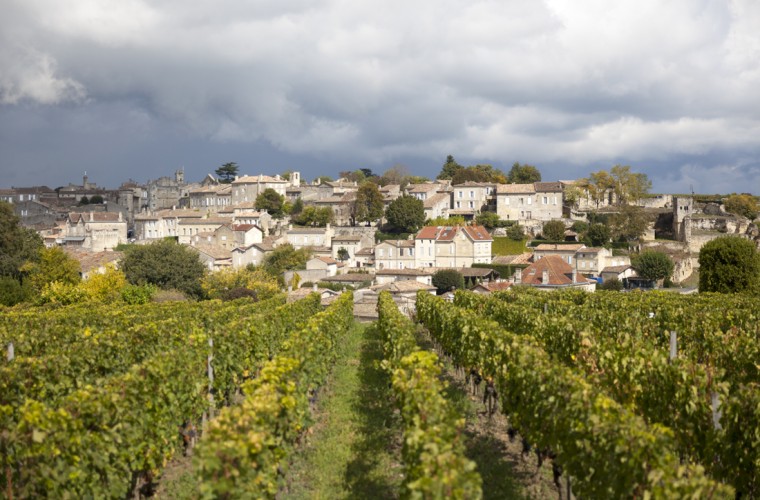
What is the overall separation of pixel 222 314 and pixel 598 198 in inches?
3125

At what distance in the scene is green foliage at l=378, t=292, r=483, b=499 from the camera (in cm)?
661

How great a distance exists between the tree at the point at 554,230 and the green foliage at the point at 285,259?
90.8 ft

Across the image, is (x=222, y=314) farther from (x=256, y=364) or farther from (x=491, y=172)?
(x=491, y=172)

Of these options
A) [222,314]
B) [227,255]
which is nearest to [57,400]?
[222,314]

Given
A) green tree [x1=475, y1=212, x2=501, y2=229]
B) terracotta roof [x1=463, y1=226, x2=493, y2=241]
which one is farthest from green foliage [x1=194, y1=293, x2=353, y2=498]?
green tree [x1=475, y1=212, x2=501, y2=229]

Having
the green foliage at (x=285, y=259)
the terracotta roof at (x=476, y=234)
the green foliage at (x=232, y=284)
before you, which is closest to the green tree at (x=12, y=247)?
the green foliage at (x=232, y=284)

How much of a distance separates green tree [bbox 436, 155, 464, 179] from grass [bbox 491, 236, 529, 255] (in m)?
39.8

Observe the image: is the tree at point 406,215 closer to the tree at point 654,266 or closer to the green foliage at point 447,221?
the green foliage at point 447,221

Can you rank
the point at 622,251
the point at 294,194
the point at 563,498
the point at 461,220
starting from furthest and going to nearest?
1. the point at 294,194
2. the point at 461,220
3. the point at 622,251
4. the point at 563,498

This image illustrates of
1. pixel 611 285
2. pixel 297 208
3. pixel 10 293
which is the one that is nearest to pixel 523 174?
pixel 297 208

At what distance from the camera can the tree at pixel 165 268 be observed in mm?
55438

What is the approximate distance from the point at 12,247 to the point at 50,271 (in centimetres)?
606

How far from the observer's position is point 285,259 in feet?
238

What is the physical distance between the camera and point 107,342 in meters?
13.9
